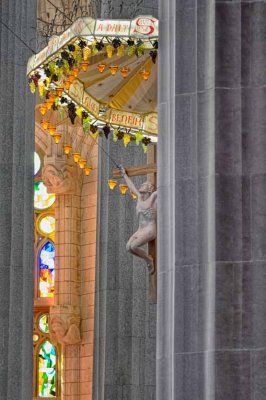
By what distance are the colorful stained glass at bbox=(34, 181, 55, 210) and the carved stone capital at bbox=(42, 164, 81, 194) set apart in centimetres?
88

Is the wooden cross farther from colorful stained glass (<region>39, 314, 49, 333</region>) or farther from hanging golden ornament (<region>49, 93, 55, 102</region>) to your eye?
colorful stained glass (<region>39, 314, 49, 333</region>)

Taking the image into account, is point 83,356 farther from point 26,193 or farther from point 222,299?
point 222,299

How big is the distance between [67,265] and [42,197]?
165 cm

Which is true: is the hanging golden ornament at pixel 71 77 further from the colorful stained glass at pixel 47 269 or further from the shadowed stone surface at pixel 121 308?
the colorful stained glass at pixel 47 269

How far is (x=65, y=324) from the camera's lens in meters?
29.8

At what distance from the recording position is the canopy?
18.0 metres

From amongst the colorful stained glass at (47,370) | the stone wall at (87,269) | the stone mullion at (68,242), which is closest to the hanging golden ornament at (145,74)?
the stone wall at (87,269)

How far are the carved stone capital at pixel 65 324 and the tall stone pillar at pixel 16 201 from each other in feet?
24.8

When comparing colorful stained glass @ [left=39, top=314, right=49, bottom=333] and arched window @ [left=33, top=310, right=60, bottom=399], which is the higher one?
colorful stained glass @ [left=39, top=314, right=49, bottom=333]

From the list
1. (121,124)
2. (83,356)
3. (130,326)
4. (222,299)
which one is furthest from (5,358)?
(222,299)

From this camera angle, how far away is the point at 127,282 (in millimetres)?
23047

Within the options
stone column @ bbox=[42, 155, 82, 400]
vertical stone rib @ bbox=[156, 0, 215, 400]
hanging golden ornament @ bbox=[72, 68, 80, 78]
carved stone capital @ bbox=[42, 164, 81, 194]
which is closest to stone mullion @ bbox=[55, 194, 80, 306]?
stone column @ bbox=[42, 155, 82, 400]

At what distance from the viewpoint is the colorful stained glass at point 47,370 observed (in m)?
30.7

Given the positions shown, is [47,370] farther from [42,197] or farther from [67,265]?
[42,197]
